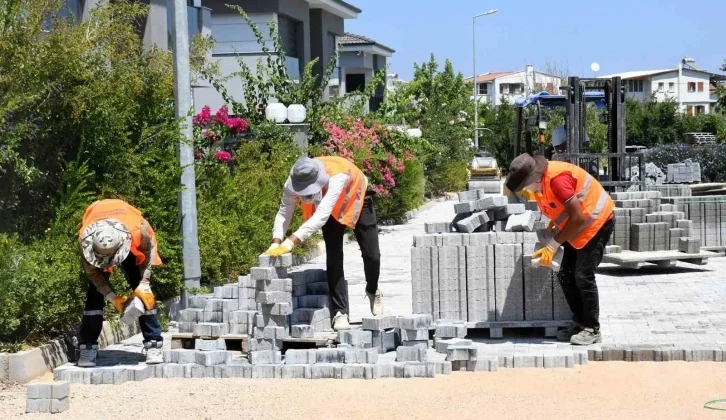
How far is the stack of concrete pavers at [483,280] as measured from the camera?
1052cm

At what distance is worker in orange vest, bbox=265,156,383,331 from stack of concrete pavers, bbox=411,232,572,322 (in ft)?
1.56

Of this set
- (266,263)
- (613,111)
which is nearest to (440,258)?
(266,263)

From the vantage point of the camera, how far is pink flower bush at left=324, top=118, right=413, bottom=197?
2150 centimetres

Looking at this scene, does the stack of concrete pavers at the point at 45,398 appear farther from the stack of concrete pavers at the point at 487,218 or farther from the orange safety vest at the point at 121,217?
the stack of concrete pavers at the point at 487,218

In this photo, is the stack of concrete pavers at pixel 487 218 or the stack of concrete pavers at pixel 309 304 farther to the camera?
the stack of concrete pavers at pixel 487 218

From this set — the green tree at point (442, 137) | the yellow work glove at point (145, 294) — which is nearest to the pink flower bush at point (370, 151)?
the green tree at point (442, 137)

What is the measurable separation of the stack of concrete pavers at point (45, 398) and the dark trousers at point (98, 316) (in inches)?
61.7

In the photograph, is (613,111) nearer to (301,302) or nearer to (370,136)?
(370,136)

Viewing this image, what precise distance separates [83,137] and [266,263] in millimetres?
2623

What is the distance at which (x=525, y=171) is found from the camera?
9.80m

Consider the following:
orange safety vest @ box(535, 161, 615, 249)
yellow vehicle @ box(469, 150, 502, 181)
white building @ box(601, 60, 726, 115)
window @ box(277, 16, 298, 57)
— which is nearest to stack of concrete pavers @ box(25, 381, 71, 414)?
orange safety vest @ box(535, 161, 615, 249)

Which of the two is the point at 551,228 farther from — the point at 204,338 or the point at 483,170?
the point at 483,170

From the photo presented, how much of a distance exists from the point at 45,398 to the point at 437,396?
106 inches

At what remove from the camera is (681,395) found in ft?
26.9
